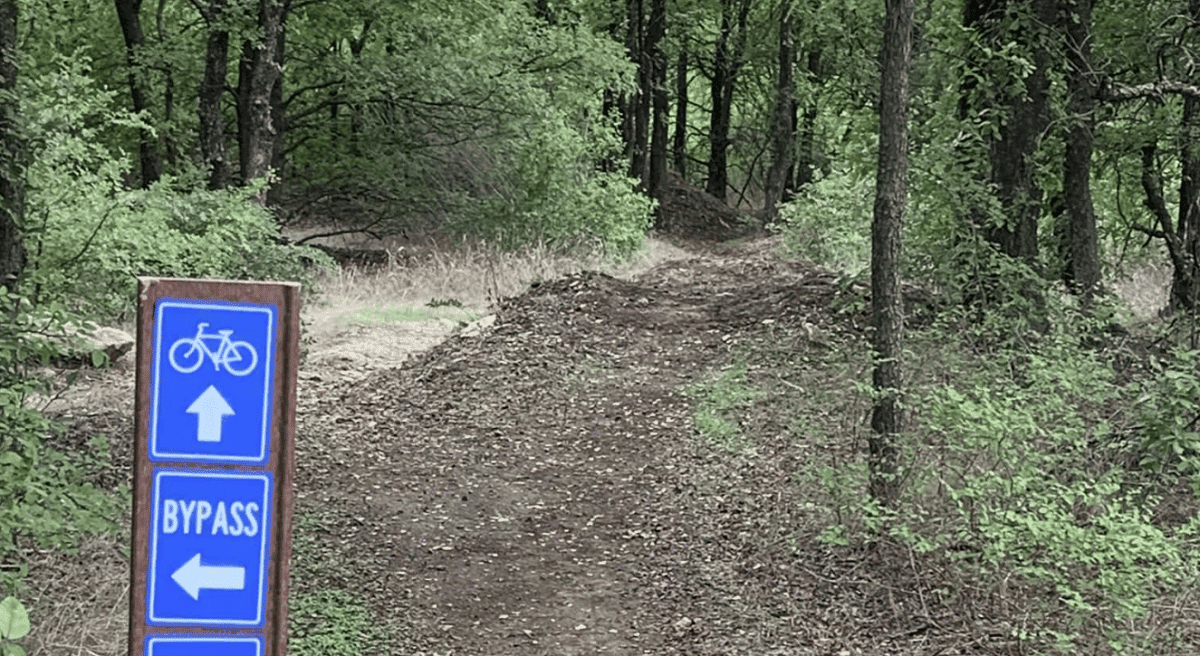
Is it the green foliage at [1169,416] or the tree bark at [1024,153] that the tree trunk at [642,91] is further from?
the green foliage at [1169,416]

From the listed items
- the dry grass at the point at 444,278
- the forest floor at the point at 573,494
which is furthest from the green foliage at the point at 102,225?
the dry grass at the point at 444,278

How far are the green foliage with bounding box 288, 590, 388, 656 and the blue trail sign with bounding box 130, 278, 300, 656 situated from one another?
378 centimetres

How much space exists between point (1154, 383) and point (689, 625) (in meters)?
2.76

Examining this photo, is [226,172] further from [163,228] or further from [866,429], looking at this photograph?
[866,429]

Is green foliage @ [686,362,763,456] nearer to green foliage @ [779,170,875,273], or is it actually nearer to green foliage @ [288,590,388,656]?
green foliage @ [288,590,388,656]

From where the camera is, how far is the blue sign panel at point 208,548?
7.00 feet

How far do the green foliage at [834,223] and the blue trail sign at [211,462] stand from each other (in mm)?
14199

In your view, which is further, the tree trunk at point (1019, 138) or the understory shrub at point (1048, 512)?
the tree trunk at point (1019, 138)

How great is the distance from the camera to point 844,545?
21.1 feet

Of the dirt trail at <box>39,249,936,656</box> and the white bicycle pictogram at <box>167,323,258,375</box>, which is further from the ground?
the white bicycle pictogram at <box>167,323,258,375</box>

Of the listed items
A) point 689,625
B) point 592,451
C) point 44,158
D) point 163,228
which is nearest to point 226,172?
point 163,228

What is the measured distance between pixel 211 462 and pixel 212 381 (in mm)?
140

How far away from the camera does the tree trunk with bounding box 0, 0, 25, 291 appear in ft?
21.0


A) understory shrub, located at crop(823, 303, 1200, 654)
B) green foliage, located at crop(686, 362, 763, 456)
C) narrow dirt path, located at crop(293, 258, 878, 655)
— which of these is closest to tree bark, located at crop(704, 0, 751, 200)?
narrow dirt path, located at crop(293, 258, 878, 655)
